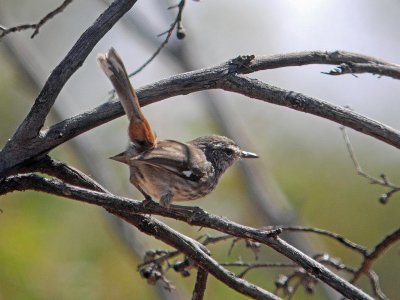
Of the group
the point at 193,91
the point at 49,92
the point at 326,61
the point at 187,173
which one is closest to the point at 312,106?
the point at 326,61

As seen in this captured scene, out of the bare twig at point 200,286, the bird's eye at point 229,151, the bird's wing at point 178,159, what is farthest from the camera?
the bird's eye at point 229,151

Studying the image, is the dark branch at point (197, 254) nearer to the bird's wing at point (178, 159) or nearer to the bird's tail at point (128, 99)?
the bird's tail at point (128, 99)

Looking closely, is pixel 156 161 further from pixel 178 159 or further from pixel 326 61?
pixel 326 61

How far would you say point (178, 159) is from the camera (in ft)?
14.9

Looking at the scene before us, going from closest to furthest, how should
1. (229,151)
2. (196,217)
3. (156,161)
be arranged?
1. (196,217)
2. (156,161)
3. (229,151)

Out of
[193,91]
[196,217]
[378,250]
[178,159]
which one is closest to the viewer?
[196,217]

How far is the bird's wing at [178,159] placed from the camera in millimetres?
4328

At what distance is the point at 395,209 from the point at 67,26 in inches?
196

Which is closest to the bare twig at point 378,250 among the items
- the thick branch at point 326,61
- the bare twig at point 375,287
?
the bare twig at point 375,287

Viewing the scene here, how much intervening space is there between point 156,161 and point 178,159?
243 millimetres

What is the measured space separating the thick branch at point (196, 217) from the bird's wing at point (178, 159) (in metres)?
0.79

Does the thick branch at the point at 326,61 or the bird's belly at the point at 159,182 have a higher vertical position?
the thick branch at the point at 326,61

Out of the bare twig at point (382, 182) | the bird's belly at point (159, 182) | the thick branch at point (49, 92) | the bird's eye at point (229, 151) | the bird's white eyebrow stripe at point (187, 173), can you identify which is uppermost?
the bird's eye at point (229, 151)

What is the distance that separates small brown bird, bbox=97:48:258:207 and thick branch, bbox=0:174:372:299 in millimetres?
542
